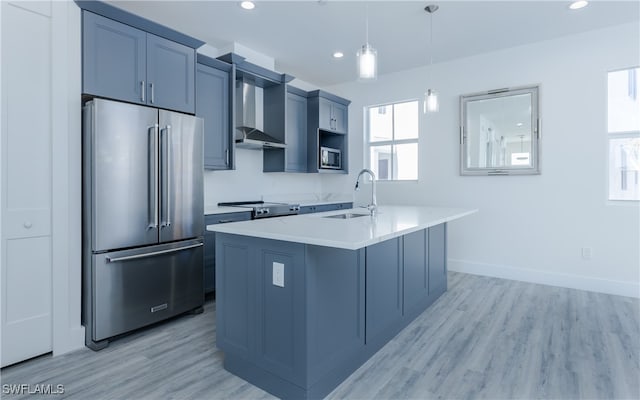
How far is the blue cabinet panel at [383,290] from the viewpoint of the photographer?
2.28m

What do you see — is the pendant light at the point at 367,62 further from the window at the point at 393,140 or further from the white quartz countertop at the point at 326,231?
the window at the point at 393,140

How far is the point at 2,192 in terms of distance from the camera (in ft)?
6.93

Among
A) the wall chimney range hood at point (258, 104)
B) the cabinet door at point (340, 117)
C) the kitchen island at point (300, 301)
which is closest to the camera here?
the kitchen island at point (300, 301)

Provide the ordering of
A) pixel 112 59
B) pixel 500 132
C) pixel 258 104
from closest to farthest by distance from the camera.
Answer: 1. pixel 112 59
2. pixel 500 132
3. pixel 258 104

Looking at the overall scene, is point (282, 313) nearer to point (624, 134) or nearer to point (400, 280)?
point (400, 280)

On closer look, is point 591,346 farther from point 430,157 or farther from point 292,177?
point 292,177

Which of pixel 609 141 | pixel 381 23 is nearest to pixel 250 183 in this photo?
pixel 381 23

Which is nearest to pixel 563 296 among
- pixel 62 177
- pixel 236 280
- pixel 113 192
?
pixel 236 280

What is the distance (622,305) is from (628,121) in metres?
1.87

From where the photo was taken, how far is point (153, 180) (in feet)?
8.66

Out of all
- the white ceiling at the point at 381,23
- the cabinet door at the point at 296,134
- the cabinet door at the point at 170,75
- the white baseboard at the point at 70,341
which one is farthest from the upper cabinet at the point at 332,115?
the white baseboard at the point at 70,341

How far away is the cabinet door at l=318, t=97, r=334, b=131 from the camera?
4918 mm

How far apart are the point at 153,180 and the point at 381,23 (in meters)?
2.64

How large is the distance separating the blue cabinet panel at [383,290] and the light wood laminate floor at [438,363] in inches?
5.3
